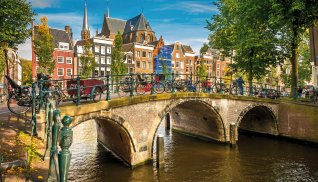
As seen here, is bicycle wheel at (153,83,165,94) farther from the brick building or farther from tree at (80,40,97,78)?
the brick building

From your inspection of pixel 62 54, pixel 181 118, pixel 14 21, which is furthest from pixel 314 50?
pixel 62 54

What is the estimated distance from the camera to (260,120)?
23.3 m

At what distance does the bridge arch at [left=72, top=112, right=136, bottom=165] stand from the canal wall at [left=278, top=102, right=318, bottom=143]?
13425 millimetres

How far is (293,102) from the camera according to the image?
68.6 feet

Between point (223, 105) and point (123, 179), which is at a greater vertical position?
point (223, 105)

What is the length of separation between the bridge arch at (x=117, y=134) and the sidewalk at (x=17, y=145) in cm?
281

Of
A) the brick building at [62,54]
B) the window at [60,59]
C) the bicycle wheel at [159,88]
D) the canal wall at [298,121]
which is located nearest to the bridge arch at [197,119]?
the bicycle wheel at [159,88]

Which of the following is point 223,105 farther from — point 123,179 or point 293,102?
point 123,179

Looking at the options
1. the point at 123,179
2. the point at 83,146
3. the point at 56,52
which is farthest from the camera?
the point at 56,52

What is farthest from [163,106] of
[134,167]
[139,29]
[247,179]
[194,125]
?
[139,29]

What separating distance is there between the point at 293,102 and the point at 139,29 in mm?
51009

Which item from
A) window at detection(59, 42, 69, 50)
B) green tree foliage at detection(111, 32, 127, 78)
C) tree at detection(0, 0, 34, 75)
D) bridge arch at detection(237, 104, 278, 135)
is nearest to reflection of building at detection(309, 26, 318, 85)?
bridge arch at detection(237, 104, 278, 135)

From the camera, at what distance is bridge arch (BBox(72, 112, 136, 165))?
38.3 feet

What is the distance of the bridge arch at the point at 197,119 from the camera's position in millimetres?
17481
